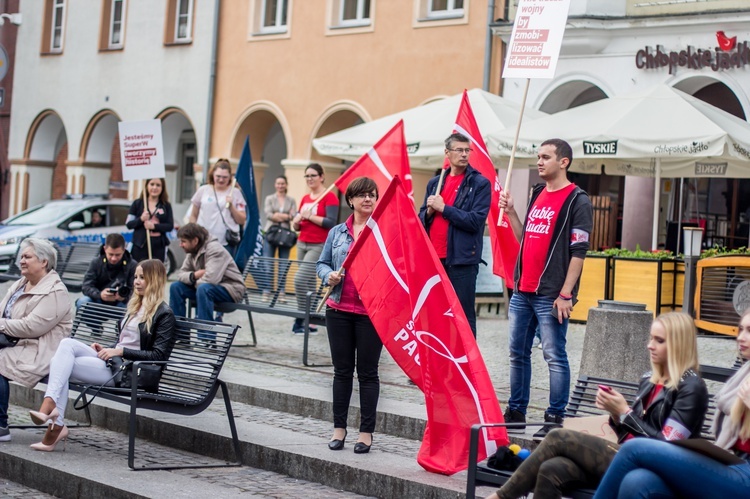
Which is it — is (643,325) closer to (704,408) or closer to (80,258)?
(704,408)

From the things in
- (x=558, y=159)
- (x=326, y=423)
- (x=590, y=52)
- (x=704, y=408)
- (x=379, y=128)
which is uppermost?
(x=590, y=52)

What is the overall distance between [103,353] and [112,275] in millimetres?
3834

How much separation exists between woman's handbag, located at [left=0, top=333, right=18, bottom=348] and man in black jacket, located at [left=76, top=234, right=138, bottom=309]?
322cm

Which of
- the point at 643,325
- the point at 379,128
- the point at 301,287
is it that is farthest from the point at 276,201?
the point at 643,325

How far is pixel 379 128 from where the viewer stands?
17875 mm

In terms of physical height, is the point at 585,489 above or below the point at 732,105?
below

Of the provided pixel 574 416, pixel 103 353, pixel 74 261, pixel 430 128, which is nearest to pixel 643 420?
pixel 574 416

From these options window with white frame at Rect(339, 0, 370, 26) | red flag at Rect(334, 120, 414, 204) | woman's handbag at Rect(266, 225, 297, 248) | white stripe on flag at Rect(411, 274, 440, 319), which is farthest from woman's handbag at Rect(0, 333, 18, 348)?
window with white frame at Rect(339, 0, 370, 26)

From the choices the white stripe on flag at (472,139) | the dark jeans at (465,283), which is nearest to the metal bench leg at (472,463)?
the dark jeans at (465,283)

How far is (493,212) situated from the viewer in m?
11.2

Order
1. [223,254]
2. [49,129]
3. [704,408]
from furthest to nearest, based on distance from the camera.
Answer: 1. [49,129]
2. [223,254]
3. [704,408]

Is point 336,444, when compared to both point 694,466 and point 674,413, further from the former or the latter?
point 694,466

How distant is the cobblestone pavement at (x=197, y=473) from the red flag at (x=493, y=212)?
316cm

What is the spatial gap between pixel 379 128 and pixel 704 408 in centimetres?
1234
